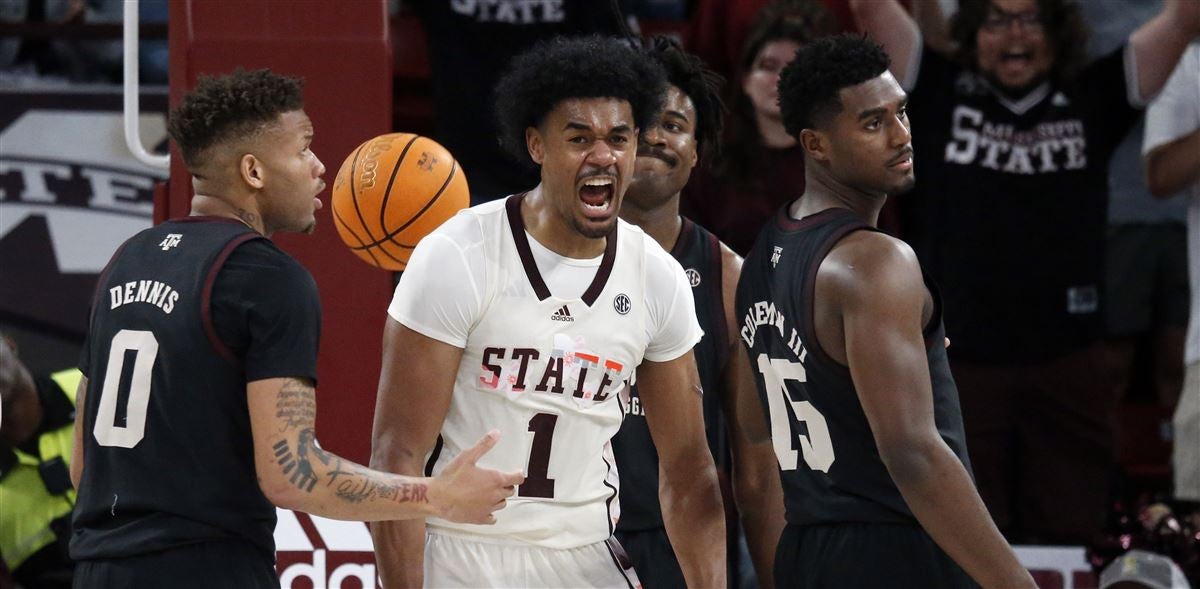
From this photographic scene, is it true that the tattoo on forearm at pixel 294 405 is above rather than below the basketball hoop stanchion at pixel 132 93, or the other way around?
below

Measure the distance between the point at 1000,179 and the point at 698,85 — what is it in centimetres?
172

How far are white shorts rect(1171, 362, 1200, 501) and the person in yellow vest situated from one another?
4.34 meters

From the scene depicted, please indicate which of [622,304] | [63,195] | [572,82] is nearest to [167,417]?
[622,304]

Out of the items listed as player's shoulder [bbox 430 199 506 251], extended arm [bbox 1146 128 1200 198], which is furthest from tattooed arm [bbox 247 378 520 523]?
extended arm [bbox 1146 128 1200 198]

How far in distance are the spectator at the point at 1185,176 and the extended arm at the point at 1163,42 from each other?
0.18m

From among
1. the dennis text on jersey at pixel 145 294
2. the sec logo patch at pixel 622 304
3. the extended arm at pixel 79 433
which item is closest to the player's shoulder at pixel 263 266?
the dennis text on jersey at pixel 145 294

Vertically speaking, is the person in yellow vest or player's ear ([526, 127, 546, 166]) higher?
player's ear ([526, 127, 546, 166])

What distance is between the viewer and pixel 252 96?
352 cm

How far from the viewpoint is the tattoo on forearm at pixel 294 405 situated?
3.25m

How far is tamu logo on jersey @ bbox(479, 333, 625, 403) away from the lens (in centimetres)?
360

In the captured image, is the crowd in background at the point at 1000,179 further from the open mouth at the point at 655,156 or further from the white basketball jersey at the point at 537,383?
the white basketball jersey at the point at 537,383

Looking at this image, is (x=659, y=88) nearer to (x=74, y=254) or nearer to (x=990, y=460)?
(x=990, y=460)

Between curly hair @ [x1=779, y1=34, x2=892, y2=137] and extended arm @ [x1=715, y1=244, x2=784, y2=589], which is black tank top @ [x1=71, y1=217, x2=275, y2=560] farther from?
Result: extended arm @ [x1=715, y1=244, x2=784, y2=589]

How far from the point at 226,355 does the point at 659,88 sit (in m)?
Result: 1.34
